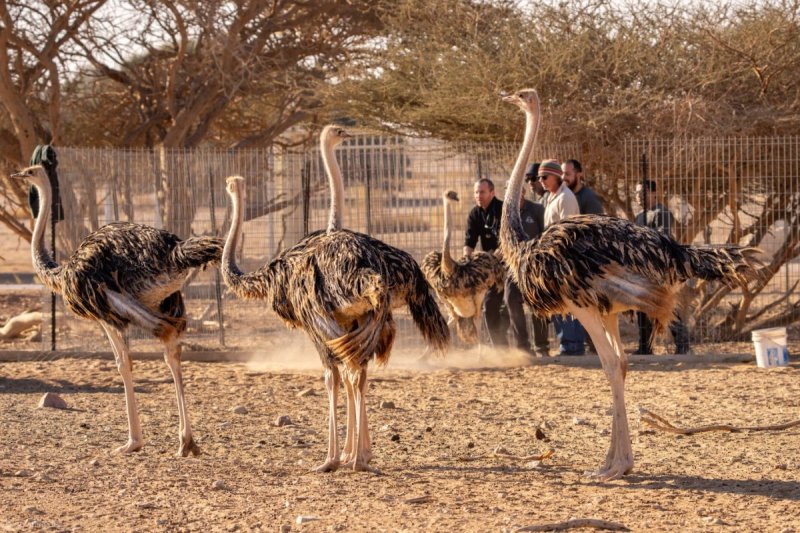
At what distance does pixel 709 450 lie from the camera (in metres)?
7.40

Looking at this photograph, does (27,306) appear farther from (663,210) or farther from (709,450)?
(709,450)

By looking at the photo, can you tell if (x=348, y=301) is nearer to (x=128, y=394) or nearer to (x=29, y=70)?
(x=128, y=394)

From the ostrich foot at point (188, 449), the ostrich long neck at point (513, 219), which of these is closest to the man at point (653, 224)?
the ostrich long neck at point (513, 219)

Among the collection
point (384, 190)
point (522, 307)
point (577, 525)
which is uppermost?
point (384, 190)

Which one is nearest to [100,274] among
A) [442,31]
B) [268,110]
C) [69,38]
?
[442,31]

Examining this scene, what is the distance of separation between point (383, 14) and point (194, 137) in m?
3.06

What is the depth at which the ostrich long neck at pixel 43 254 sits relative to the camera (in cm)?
802

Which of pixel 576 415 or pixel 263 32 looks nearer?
pixel 576 415

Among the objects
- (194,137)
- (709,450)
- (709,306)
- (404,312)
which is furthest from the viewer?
(194,137)

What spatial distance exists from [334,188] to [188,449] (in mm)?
1833

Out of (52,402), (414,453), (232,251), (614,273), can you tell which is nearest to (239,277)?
(232,251)

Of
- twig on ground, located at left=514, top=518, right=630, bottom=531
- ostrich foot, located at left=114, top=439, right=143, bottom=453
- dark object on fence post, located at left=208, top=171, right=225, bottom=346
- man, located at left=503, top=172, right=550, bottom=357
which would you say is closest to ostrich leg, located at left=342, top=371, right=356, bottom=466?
ostrich foot, located at left=114, top=439, right=143, bottom=453

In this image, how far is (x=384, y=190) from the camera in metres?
12.5

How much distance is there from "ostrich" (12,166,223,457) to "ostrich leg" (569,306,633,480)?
2.36 m
